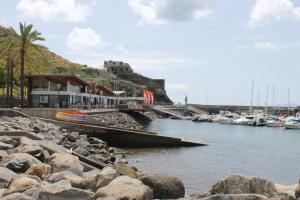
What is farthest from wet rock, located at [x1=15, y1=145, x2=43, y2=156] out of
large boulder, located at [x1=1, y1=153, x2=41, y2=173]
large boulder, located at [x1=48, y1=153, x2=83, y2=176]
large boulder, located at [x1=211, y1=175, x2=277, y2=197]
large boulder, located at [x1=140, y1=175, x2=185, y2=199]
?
large boulder, located at [x1=211, y1=175, x2=277, y2=197]

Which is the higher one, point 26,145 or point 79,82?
point 79,82

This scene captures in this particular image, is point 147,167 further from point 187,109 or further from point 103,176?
point 187,109

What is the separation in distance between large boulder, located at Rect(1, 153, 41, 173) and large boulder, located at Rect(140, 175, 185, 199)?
366 cm

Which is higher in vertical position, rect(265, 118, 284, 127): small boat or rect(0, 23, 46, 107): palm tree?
rect(0, 23, 46, 107): palm tree

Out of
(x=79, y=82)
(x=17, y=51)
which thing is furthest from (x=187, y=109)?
(x=17, y=51)

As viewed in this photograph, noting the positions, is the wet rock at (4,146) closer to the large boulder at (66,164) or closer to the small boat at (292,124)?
the large boulder at (66,164)

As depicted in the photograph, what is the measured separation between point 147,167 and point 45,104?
39997 millimetres

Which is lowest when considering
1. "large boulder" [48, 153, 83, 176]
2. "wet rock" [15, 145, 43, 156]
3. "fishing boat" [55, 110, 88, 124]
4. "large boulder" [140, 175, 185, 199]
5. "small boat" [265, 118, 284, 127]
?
"small boat" [265, 118, 284, 127]

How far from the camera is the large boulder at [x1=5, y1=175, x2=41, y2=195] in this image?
1215 centimetres

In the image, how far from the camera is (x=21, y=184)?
40.6 ft

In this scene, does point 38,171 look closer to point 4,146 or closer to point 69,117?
point 4,146

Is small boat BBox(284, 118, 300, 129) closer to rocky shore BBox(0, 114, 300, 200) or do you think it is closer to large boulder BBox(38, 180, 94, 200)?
rocky shore BBox(0, 114, 300, 200)

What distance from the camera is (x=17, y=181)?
12477 millimetres

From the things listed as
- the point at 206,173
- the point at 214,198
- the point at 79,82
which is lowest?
the point at 206,173
